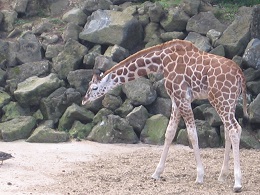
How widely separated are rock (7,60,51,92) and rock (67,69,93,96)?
2.66ft

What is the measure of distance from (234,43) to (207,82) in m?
4.78

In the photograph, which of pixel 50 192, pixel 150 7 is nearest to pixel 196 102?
pixel 150 7

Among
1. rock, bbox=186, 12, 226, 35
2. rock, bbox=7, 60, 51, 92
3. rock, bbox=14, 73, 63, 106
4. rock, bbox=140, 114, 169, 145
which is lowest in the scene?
rock, bbox=140, 114, 169, 145

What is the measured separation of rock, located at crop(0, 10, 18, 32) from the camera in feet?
58.6

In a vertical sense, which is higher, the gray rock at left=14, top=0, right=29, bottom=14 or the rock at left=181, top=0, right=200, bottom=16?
the gray rock at left=14, top=0, right=29, bottom=14

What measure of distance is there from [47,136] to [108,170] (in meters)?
2.56

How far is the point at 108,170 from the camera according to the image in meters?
12.1

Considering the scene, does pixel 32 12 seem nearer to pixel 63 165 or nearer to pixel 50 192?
pixel 63 165

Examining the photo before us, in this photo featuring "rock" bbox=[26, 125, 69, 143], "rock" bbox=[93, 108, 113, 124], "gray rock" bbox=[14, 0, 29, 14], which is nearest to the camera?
"rock" bbox=[26, 125, 69, 143]

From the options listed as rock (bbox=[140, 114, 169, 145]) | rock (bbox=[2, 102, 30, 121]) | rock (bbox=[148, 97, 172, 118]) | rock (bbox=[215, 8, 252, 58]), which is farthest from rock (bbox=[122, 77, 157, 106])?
rock (bbox=[2, 102, 30, 121])

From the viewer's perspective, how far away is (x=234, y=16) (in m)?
17.3

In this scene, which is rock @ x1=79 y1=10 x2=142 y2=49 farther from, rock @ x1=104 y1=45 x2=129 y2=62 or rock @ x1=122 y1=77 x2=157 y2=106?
rock @ x1=122 y1=77 x2=157 y2=106

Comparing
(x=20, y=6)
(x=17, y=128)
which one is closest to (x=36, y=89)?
(x=17, y=128)

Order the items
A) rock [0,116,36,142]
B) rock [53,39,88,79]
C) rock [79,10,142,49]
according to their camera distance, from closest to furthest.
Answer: rock [0,116,36,142] < rock [53,39,88,79] < rock [79,10,142,49]
